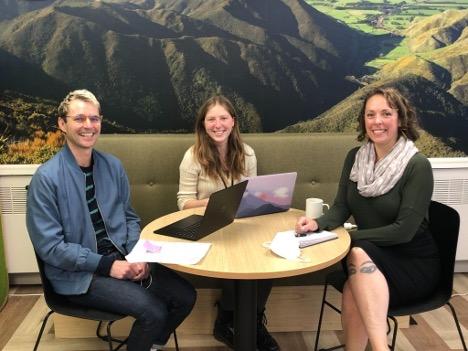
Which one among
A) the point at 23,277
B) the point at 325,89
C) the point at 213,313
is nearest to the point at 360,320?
the point at 213,313

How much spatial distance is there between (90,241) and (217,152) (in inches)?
34.0

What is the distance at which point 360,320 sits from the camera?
77.4 inches

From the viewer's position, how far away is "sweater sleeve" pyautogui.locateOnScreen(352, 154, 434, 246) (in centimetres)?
191

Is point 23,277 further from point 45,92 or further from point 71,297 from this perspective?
point 71,297

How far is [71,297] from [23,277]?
150 centimetres

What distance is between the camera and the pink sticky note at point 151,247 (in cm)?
168

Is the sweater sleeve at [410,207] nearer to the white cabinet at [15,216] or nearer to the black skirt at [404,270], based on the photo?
the black skirt at [404,270]

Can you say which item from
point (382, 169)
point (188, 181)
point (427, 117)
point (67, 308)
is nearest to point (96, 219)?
point (67, 308)

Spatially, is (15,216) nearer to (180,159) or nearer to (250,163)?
(180,159)

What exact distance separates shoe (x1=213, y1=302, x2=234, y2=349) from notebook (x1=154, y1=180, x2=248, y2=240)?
64cm

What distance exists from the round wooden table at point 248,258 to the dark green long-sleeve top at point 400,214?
131 mm

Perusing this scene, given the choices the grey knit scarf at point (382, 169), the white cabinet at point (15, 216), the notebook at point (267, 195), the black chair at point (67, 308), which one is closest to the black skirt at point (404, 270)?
the grey knit scarf at point (382, 169)

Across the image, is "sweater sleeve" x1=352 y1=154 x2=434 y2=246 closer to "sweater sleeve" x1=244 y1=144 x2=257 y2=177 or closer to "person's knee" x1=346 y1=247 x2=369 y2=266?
"person's knee" x1=346 y1=247 x2=369 y2=266

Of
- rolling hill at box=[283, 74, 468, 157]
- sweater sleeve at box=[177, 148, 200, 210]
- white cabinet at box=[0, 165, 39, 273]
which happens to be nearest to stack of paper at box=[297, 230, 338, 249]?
sweater sleeve at box=[177, 148, 200, 210]
